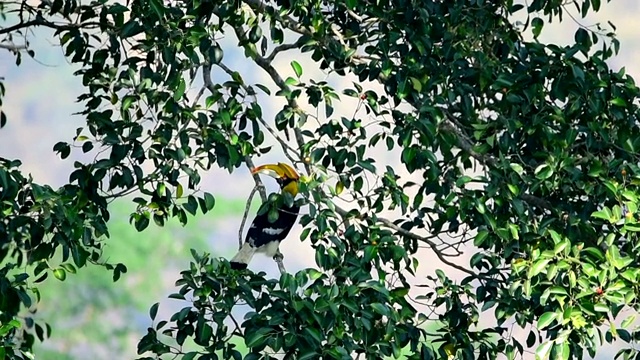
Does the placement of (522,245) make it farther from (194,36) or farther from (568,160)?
(194,36)

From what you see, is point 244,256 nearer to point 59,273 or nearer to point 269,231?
point 269,231

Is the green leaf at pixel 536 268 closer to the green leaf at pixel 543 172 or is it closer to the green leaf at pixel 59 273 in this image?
the green leaf at pixel 543 172

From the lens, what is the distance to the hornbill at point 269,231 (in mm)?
3045

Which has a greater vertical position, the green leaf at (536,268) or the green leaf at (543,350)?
the green leaf at (536,268)

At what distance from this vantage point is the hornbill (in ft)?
9.99

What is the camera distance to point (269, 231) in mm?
3121

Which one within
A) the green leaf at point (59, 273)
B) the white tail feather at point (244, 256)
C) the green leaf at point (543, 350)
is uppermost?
the white tail feather at point (244, 256)

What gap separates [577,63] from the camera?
2672 mm

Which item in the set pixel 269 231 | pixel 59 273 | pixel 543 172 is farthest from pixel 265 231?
pixel 543 172

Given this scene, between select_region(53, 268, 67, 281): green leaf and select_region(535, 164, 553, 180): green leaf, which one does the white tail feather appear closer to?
select_region(53, 268, 67, 281): green leaf

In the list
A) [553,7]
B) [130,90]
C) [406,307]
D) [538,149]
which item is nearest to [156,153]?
[130,90]

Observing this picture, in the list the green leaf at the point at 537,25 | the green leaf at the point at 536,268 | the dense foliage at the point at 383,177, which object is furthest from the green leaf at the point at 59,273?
the green leaf at the point at 537,25

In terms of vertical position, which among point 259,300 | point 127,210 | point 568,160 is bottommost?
point 259,300

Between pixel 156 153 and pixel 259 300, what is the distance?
0.44m
